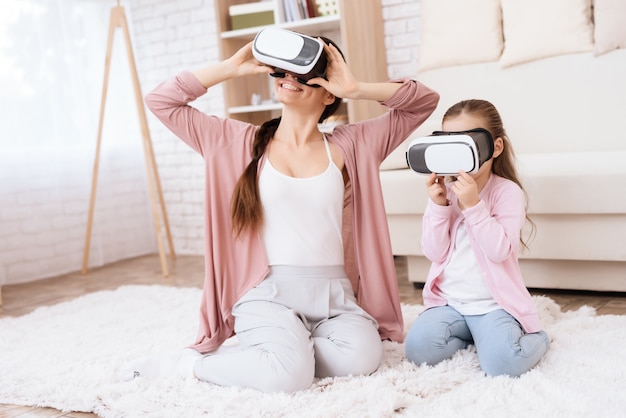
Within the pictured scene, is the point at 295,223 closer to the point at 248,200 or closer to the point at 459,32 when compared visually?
the point at 248,200

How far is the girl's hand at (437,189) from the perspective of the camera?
1.68 m

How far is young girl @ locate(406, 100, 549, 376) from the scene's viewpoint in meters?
1.60

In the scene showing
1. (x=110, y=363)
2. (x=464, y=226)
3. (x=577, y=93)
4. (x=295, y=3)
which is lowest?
(x=110, y=363)

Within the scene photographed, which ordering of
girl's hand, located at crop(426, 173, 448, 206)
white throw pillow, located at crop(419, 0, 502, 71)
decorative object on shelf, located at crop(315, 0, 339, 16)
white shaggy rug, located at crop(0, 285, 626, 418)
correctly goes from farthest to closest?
1. decorative object on shelf, located at crop(315, 0, 339, 16)
2. white throw pillow, located at crop(419, 0, 502, 71)
3. girl's hand, located at crop(426, 173, 448, 206)
4. white shaggy rug, located at crop(0, 285, 626, 418)

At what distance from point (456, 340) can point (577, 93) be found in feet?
4.79

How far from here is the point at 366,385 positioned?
158 centimetres

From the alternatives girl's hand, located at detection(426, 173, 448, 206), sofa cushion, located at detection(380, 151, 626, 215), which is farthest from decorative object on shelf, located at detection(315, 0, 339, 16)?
girl's hand, located at detection(426, 173, 448, 206)

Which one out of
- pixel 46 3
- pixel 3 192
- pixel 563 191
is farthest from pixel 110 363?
pixel 46 3

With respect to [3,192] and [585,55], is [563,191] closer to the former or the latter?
[585,55]

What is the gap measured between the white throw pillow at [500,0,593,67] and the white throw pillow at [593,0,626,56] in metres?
0.05

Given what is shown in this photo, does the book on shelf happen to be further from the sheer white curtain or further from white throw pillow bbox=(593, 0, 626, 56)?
white throw pillow bbox=(593, 0, 626, 56)

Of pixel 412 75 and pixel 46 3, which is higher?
pixel 46 3

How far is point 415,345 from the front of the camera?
67.6 inches

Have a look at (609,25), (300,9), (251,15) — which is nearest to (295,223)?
(609,25)
